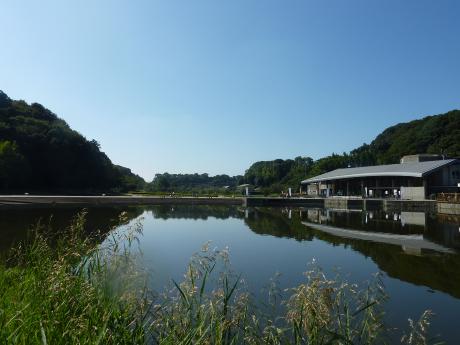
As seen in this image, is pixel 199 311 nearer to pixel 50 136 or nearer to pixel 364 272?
pixel 364 272

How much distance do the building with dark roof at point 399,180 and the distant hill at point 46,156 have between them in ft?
89.8

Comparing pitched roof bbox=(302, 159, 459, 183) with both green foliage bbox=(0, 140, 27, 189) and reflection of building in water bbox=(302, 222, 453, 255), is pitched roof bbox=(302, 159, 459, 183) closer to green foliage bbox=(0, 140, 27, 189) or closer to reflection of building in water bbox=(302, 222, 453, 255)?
reflection of building in water bbox=(302, 222, 453, 255)

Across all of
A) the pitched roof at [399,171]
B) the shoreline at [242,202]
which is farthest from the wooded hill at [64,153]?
the pitched roof at [399,171]

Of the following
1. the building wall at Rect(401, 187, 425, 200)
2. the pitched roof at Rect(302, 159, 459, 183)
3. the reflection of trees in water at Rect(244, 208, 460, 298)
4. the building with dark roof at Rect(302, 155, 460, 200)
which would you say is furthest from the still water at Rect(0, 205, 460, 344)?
the building with dark roof at Rect(302, 155, 460, 200)

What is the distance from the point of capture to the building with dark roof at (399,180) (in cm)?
3444

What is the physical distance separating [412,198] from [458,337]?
32776mm

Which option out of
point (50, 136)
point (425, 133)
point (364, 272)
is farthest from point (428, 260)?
point (425, 133)

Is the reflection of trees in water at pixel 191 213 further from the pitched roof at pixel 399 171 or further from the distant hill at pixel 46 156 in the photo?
the distant hill at pixel 46 156

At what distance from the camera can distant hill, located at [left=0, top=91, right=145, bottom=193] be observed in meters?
43.5

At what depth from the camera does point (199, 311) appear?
111 inches

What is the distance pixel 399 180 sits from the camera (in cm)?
3922

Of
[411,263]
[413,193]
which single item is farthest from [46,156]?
[411,263]

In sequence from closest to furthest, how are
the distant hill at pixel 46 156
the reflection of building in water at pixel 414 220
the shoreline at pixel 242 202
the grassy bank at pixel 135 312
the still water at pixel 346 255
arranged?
1. the grassy bank at pixel 135 312
2. the still water at pixel 346 255
3. the reflection of building in water at pixel 414 220
4. the shoreline at pixel 242 202
5. the distant hill at pixel 46 156

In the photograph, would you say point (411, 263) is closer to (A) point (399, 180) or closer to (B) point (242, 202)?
(B) point (242, 202)
